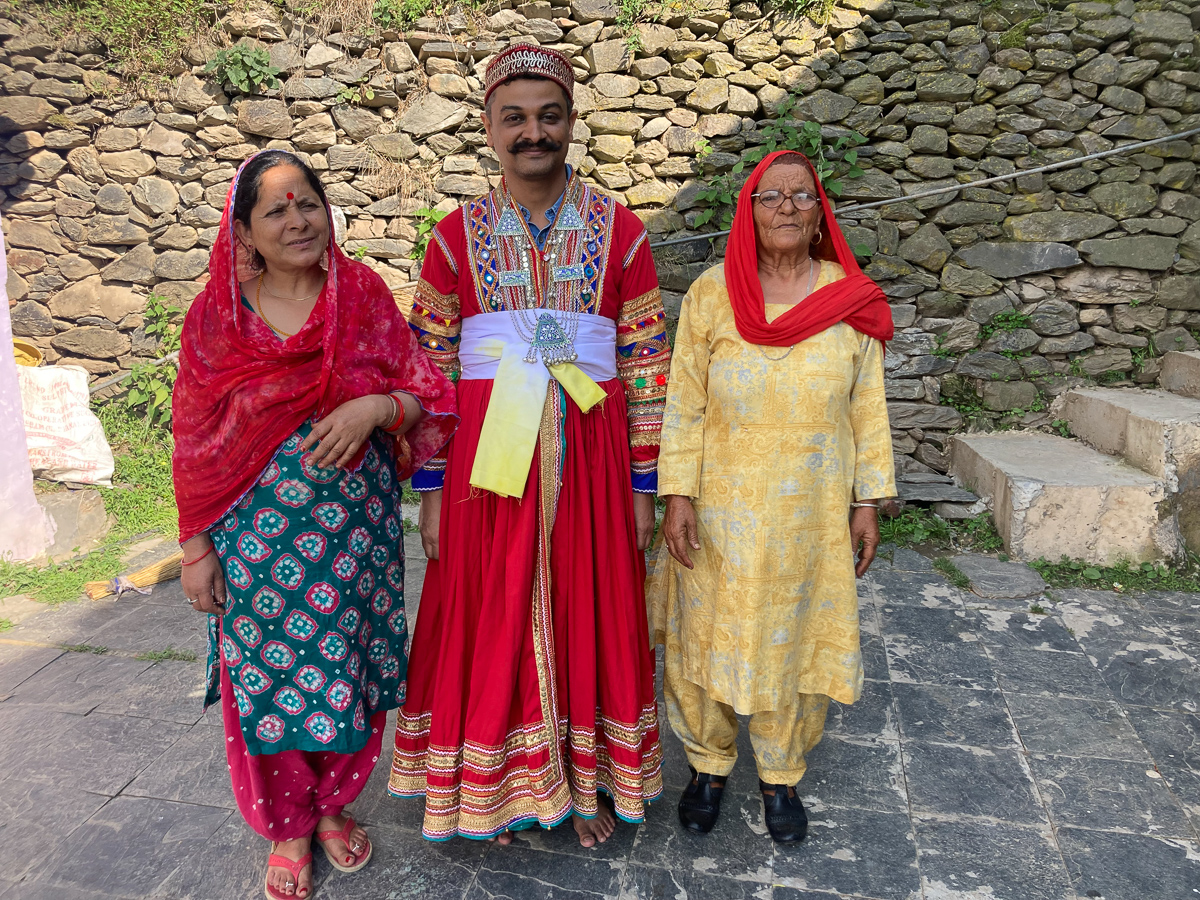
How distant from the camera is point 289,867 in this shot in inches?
77.0

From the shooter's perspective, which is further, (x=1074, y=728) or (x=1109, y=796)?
(x=1074, y=728)

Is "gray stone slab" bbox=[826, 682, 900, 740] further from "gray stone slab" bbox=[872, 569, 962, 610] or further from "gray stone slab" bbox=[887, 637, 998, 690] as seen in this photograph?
"gray stone slab" bbox=[872, 569, 962, 610]

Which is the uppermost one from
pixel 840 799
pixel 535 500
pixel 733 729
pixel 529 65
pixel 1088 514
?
pixel 529 65

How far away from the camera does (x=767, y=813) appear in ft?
7.09

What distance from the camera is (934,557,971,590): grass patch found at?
149 inches

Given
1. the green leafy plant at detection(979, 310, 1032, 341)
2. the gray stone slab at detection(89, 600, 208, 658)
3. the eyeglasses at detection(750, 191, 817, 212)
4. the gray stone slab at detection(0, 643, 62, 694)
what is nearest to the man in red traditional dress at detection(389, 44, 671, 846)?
the eyeglasses at detection(750, 191, 817, 212)

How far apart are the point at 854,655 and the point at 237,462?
5.60 feet

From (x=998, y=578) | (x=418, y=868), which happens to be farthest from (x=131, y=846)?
(x=998, y=578)

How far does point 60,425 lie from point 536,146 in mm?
4604

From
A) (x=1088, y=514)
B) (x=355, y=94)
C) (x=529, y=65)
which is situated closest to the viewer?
(x=529, y=65)

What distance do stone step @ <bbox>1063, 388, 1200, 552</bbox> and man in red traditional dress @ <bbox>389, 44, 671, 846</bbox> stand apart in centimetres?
346

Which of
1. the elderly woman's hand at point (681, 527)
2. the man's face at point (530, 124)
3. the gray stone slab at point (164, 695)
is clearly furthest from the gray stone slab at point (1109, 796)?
the gray stone slab at point (164, 695)

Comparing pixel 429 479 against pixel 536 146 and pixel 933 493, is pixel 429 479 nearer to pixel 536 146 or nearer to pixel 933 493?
pixel 536 146

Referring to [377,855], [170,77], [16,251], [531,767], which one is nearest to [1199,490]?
[531,767]
